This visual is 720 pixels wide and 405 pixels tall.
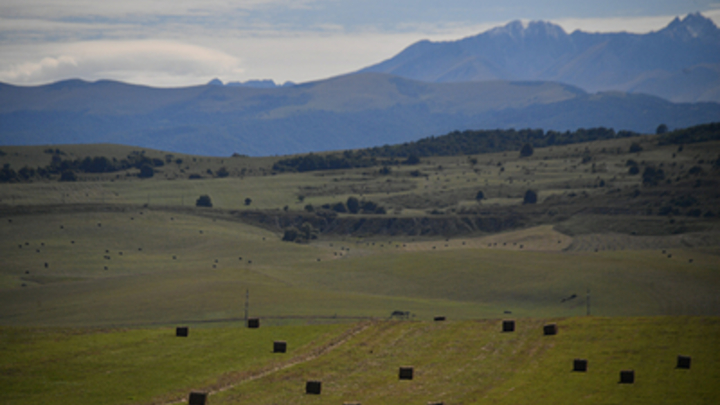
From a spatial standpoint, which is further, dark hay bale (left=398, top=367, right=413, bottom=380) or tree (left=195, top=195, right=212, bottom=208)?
tree (left=195, top=195, right=212, bottom=208)

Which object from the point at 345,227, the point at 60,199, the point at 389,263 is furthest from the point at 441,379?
the point at 60,199

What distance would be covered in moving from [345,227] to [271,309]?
3367 inches

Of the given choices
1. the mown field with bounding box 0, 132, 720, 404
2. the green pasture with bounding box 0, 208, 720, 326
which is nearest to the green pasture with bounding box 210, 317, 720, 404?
the mown field with bounding box 0, 132, 720, 404

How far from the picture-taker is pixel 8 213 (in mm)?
136000

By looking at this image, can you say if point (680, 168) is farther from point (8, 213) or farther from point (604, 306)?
point (8, 213)

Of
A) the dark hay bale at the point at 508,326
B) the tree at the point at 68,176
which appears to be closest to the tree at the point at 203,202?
the tree at the point at 68,176

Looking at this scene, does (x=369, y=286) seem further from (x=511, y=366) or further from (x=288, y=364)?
(x=511, y=366)

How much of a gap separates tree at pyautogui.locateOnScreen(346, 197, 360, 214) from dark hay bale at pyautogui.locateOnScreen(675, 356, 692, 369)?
13643cm

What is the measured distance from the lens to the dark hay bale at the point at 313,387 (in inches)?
1211

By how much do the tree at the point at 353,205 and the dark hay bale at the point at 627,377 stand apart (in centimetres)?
13760

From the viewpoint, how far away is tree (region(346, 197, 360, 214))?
167900mm

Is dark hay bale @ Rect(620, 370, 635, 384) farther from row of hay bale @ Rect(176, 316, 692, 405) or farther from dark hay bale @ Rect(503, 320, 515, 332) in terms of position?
dark hay bale @ Rect(503, 320, 515, 332)

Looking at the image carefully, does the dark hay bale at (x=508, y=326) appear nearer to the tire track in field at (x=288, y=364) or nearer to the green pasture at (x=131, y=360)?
the tire track in field at (x=288, y=364)

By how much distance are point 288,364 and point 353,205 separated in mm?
132754
